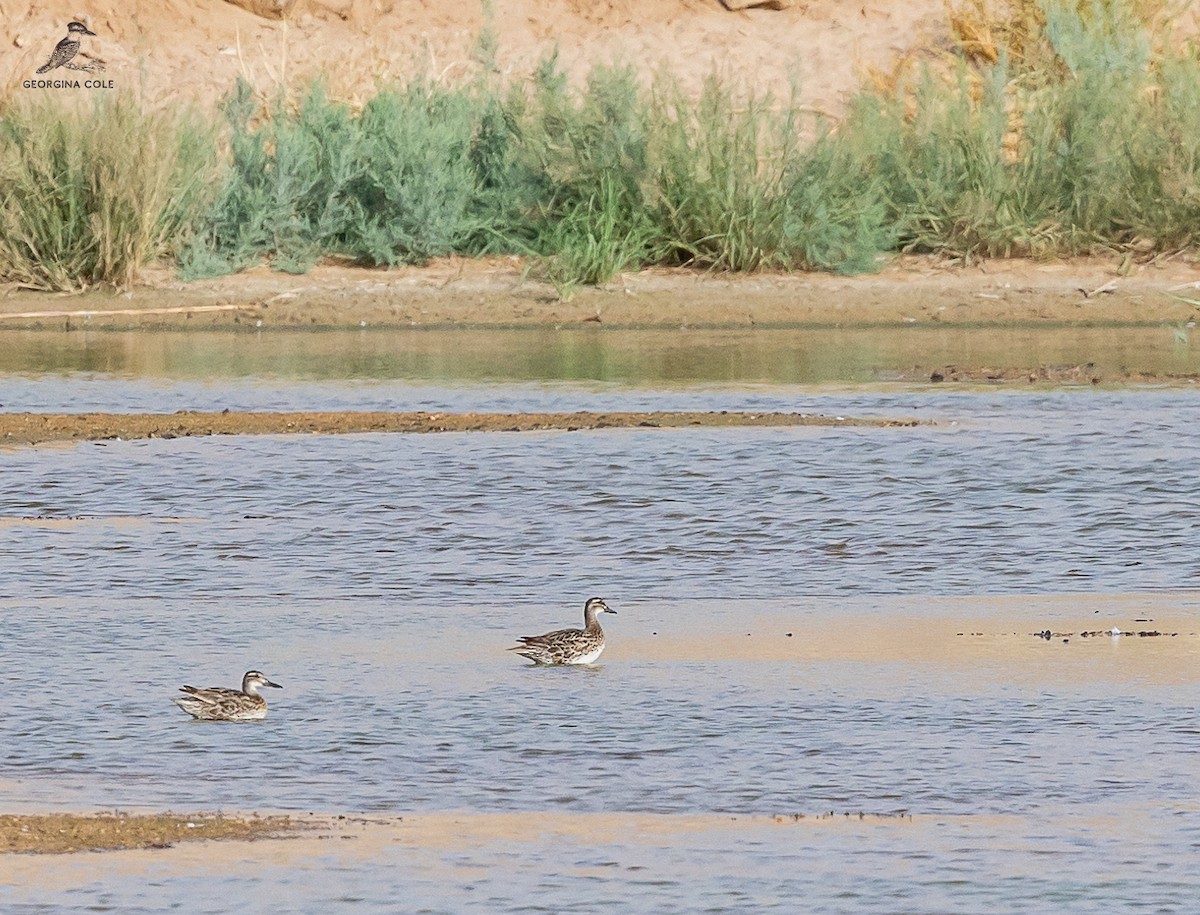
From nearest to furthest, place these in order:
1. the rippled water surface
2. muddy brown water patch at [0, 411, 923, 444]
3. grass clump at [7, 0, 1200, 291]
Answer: the rippled water surface → muddy brown water patch at [0, 411, 923, 444] → grass clump at [7, 0, 1200, 291]

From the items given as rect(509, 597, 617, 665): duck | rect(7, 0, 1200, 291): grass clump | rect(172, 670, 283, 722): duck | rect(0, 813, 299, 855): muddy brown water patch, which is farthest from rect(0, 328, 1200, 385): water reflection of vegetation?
rect(0, 813, 299, 855): muddy brown water patch

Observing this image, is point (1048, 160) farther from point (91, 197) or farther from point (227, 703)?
point (227, 703)

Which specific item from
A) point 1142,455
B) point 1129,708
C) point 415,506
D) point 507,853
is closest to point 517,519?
point 415,506

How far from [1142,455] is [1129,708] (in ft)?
21.9

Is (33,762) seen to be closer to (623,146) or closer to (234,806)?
(234,806)

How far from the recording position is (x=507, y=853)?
664 cm

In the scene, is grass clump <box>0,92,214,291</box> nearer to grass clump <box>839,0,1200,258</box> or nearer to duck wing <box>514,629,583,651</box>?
grass clump <box>839,0,1200,258</box>

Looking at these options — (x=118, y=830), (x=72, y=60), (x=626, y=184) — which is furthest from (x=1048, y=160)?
(x=118, y=830)

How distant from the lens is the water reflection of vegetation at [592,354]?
19.5 metres

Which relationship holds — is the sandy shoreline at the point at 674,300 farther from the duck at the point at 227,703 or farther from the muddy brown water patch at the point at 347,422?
the duck at the point at 227,703

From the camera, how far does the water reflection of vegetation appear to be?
1953cm

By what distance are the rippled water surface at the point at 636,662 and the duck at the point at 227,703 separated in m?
0.05

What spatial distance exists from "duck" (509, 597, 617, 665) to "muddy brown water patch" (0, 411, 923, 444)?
6980 mm

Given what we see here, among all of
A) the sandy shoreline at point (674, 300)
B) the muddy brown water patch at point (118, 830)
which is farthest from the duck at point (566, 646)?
the sandy shoreline at point (674, 300)
